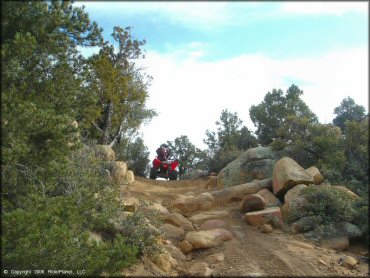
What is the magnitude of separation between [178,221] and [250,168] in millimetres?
5568

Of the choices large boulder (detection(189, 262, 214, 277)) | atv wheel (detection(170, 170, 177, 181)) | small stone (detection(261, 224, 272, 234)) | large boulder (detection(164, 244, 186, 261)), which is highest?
atv wheel (detection(170, 170, 177, 181))

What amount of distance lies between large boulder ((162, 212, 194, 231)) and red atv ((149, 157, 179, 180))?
32.4 feet

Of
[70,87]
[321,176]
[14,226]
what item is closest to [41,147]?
[70,87]

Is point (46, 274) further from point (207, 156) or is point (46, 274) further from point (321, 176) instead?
point (207, 156)

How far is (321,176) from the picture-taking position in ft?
38.7

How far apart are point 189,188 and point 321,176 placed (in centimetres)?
642

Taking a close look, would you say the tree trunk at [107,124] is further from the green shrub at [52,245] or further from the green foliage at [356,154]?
the green shrub at [52,245]

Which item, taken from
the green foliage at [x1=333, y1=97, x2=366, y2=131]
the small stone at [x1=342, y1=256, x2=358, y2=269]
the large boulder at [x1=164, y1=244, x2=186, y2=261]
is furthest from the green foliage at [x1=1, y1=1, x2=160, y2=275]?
the green foliage at [x1=333, y1=97, x2=366, y2=131]

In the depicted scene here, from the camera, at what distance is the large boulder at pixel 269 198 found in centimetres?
1124

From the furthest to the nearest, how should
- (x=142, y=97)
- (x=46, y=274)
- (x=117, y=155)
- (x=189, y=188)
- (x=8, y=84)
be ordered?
(x=142, y=97) → (x=117, y=155) → (x=189, y=188) → (x=8, y=84) → (x=46, y=274)

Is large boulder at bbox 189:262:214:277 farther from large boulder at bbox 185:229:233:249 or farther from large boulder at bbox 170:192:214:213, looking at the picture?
large boulder at bbox 170:192:214:213

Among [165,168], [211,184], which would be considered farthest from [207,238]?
[165,168]

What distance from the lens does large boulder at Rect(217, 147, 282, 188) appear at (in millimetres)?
14406

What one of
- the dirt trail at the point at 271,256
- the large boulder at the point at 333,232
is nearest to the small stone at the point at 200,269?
the dirt trail at the point at 271,256
